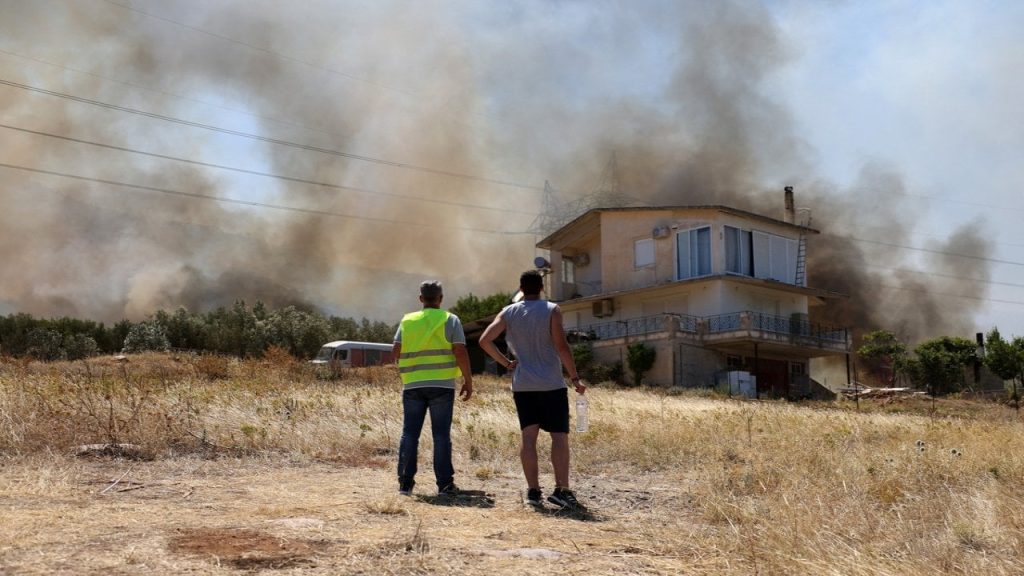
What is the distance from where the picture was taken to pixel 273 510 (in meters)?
6.13

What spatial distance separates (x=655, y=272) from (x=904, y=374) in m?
18.0

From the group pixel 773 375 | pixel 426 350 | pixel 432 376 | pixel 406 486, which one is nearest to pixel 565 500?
pixel 406 486

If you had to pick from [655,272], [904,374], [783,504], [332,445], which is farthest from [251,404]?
[904,374]

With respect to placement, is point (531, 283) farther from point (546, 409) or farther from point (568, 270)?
point (568, 270)

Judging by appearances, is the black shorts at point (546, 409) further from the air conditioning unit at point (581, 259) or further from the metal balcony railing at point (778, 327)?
the air conditioning unit at point (581, 259)

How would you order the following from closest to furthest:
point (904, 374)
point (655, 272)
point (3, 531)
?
point (3, 531) → point (655, 272) → point (904, 374)

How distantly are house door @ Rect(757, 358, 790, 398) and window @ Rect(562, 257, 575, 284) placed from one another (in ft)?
32.3

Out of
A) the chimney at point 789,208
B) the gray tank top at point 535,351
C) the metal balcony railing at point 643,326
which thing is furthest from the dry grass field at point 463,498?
the chimney at point 789,208

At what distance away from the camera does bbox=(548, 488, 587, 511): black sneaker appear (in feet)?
22.7

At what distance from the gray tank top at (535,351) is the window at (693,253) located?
29.9 m

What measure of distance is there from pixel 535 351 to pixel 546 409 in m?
0.47

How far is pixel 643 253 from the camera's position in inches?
1533

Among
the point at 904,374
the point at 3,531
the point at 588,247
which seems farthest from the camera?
the point at 904,374

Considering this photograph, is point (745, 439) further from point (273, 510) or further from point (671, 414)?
point (273, 510)
